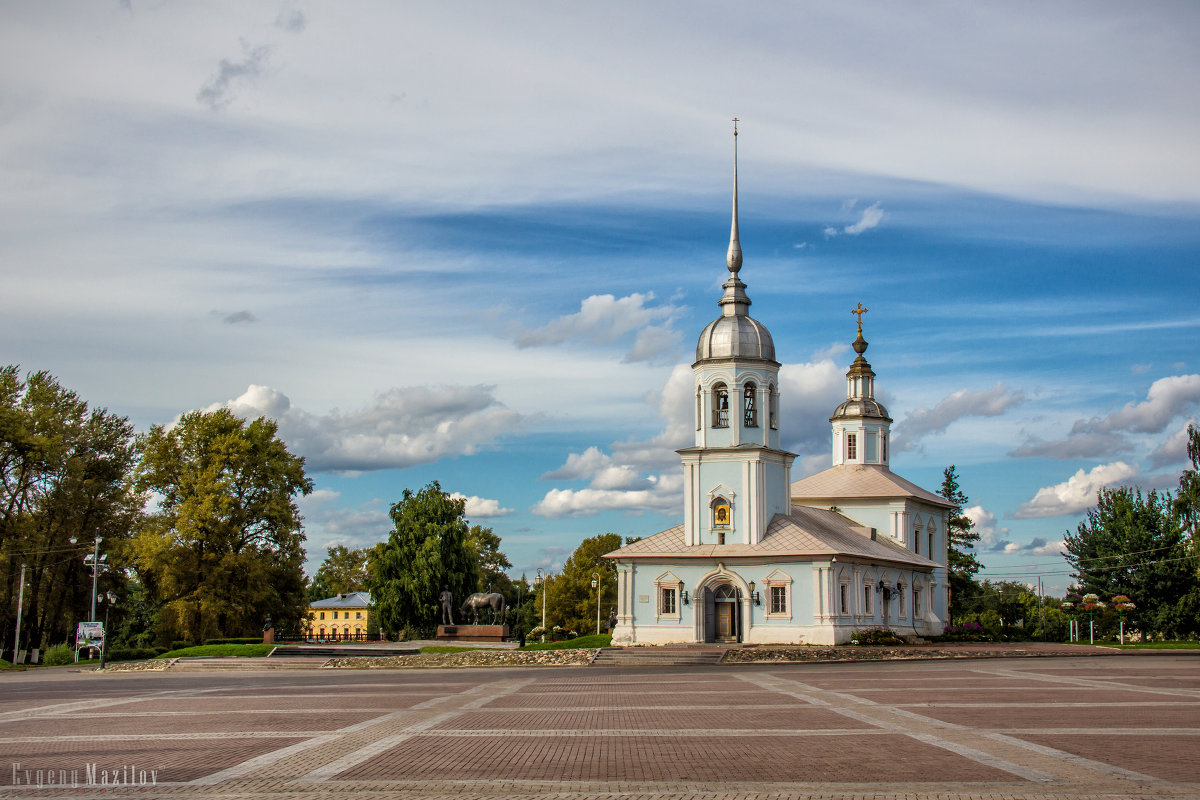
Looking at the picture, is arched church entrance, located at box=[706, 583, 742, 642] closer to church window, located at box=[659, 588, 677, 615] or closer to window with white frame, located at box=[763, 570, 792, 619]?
window with white frame, located at box=[763, 570, 792, 619]

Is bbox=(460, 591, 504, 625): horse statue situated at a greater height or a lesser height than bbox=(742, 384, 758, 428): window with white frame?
lesser

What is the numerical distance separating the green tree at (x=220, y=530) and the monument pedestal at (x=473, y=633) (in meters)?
7.08

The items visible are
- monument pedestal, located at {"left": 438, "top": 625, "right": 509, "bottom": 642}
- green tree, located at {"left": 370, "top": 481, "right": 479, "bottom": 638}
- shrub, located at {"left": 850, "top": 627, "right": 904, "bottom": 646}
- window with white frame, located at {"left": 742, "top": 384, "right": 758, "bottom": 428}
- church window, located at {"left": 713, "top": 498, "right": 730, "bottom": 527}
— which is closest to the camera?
shrub, located at {"left": 850, "top": 627, "right": 904, "bottom": 646}

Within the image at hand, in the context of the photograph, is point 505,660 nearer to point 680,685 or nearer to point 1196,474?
point 680,685

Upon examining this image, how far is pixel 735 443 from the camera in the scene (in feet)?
153

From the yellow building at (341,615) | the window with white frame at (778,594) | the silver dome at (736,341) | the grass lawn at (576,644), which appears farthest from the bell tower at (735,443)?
the yellow building at (341,615)

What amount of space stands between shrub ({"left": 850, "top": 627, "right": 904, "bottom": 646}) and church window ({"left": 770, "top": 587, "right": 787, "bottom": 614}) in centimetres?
301

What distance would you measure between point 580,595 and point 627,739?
71.0 m

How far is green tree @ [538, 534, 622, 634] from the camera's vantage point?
83500 mm

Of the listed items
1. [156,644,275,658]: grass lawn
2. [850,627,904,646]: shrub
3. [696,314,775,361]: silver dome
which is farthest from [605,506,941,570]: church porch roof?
[156,644,275,658]: grass lawn

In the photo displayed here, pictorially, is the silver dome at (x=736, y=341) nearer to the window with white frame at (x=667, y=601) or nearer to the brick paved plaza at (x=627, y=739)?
the window with white frame at (x=667, y=601)

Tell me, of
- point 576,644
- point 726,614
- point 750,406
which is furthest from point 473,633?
point 750,406

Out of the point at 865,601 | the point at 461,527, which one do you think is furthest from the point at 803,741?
the point at 461,527

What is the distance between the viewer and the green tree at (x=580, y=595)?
274 ft
